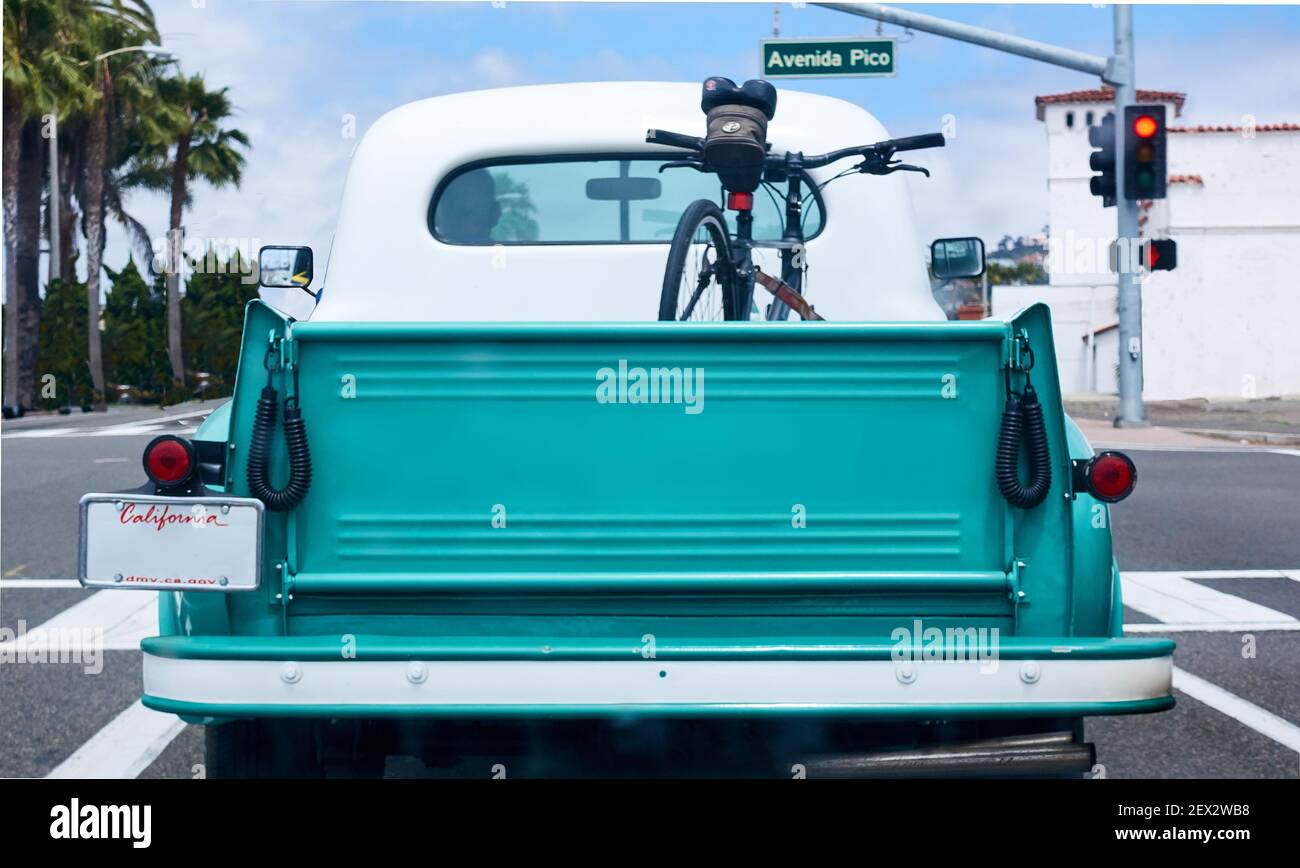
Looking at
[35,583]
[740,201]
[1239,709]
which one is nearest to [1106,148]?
[1239,709]

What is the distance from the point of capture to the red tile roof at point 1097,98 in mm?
62375

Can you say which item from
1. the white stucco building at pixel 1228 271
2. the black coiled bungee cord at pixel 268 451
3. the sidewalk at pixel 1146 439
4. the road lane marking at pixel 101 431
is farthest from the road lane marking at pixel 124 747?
the white stucco building at pixel 1228 271

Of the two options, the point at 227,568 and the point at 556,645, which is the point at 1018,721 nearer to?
the point at 556,645

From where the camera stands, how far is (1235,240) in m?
46.5

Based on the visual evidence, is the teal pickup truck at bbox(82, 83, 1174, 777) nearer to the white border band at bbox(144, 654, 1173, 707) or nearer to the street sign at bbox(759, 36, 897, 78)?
the white border band at bbox(144, 654, 1173, 707)

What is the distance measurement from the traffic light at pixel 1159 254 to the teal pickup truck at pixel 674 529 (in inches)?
Result: 659

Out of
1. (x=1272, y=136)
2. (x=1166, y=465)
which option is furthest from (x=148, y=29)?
(x=1272, y=136)

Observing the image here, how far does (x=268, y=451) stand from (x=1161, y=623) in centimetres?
531

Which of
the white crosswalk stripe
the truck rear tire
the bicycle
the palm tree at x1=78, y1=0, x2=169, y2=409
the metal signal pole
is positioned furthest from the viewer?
the palm tree at x1=78, y1=0, x2=169, y2=409

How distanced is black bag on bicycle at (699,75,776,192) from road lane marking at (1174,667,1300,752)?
264 cm

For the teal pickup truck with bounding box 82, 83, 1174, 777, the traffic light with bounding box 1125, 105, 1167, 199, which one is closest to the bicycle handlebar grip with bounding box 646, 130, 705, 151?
the teal pickup truck with bounding box 82, 83, 1174, 777

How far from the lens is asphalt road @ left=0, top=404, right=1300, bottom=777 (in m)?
4.73

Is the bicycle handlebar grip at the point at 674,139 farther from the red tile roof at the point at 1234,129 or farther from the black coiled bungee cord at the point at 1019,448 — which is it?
the red tile roof at the point at 1234,129

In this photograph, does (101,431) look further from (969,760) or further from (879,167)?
(969,760)
